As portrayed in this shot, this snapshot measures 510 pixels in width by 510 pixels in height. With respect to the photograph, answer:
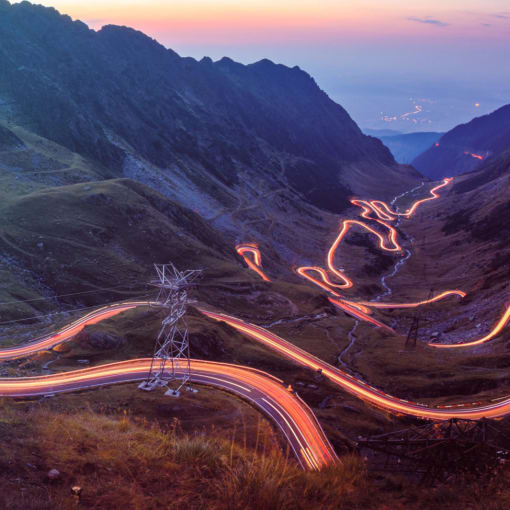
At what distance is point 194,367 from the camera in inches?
1933

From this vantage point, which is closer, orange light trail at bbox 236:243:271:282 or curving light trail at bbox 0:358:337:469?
curving light trail at bbox 0:358:337:469

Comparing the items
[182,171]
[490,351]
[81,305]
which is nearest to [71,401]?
[81,305]

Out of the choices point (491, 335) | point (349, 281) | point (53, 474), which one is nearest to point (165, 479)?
point (53, 474)

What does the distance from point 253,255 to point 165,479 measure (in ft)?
387

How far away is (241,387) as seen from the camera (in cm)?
4559

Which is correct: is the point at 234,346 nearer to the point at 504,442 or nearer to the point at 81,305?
the point at 81,305

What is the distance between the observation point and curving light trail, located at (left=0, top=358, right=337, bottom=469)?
36906 mm

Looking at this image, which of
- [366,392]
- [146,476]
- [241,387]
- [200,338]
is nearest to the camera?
[146,476]

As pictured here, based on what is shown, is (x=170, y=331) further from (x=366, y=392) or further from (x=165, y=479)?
(x=366, y=392)

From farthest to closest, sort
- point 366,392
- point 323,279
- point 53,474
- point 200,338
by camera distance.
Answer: point 323,279 < point 366,392 < point 200,338 < point 53,474

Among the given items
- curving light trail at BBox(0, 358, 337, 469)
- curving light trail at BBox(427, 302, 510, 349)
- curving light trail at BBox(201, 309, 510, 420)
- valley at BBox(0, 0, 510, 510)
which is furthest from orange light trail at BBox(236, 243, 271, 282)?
curving light trail at BBox(0, 358, 337, 469)

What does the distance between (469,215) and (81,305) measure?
164 meters

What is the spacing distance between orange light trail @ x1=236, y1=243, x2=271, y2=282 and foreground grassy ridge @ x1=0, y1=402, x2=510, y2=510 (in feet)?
325

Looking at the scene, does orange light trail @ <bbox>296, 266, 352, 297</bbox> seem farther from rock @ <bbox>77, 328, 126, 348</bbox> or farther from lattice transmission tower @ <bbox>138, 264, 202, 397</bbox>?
lattice transmission tower @ <bbox>138, 264, 202, 397</bbox>
